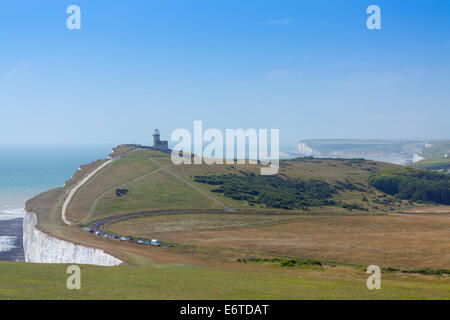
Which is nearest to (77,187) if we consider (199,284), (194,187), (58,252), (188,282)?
(194,187)

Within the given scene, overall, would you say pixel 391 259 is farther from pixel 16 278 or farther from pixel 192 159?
pixel 192 159

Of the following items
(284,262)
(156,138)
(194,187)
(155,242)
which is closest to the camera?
(284,262)

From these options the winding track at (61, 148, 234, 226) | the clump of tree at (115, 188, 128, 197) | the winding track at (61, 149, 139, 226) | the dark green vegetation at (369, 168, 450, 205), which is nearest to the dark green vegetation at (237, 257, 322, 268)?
the winding track at (61, 148, 234, 226)

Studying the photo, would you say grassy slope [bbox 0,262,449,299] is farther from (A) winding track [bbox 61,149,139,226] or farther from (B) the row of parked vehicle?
(A) winding track [bbox 61,149,139,226]

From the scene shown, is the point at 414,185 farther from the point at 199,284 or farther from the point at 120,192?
the point at 199,284
